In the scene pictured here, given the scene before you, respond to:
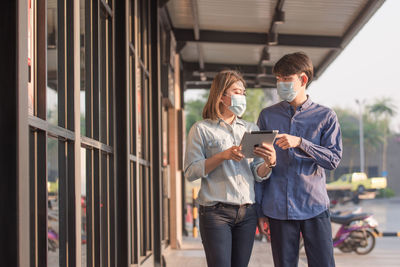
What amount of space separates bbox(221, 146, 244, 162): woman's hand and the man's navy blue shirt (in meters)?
0.23

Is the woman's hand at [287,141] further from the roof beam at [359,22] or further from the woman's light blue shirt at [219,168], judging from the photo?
the roof beam at [359,22]

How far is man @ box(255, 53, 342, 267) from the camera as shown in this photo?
2980mm

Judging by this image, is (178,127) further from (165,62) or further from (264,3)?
(264,3)

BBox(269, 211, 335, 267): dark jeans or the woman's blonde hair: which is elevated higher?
the woman's blonde hair

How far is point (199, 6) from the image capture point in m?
8.83

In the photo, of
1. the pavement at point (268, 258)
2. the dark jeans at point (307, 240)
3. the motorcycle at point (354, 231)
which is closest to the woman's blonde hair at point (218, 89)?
the dark jeans at point (307, 240)

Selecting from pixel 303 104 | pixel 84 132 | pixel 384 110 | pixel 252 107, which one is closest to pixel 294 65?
pixel 303 104

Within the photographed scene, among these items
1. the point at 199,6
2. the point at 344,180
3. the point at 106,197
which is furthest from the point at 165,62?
the point at 344,180

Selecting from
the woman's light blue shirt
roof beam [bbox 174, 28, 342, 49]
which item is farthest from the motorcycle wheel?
the woman's light blue shirt

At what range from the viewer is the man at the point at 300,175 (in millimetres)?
2980

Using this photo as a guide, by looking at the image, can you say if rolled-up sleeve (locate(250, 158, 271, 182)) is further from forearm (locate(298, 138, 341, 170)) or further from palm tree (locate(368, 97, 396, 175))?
palm tree (locate(368, 97, 396, 175))

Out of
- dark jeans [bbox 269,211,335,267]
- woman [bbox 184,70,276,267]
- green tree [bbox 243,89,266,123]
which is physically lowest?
dark jeans [bbox 269,211,335,267]

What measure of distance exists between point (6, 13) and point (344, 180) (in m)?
22.0

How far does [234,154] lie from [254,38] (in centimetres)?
738
